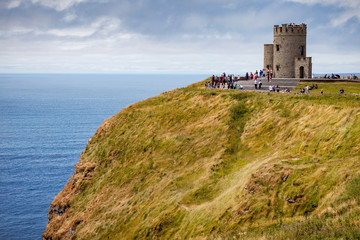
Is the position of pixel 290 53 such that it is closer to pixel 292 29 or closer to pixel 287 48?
pixel 287 48

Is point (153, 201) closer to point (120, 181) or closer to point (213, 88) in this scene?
point (120, 181)

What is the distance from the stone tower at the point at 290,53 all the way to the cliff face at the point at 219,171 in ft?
61.7

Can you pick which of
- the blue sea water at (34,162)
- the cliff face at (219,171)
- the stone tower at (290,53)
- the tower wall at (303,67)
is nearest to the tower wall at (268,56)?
the stone tower at (290,53)

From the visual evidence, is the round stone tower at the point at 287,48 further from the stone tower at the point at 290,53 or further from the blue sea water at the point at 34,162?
the blue sea water at the point at 34,162

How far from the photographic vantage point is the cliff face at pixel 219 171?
76.7 feet

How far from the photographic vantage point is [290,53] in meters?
61.7

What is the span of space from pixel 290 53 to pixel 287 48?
898 mm

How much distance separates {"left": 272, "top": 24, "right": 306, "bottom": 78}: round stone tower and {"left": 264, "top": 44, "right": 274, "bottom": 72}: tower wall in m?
2.26

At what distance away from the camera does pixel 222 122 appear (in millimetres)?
39688

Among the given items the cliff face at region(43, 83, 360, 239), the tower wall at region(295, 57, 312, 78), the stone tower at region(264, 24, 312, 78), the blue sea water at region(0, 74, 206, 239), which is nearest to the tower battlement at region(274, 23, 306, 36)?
the stone tower at region(264, 24, 312, 78)

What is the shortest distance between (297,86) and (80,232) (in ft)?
102

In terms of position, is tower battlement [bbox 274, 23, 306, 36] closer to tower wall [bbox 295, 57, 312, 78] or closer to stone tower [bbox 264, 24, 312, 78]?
stone tower [bbox 264, 24, 312, 78]

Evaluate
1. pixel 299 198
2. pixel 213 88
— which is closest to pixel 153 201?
pixel 299 198

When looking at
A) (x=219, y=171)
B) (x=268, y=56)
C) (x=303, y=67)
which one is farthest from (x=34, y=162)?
(x=219, y=171)
